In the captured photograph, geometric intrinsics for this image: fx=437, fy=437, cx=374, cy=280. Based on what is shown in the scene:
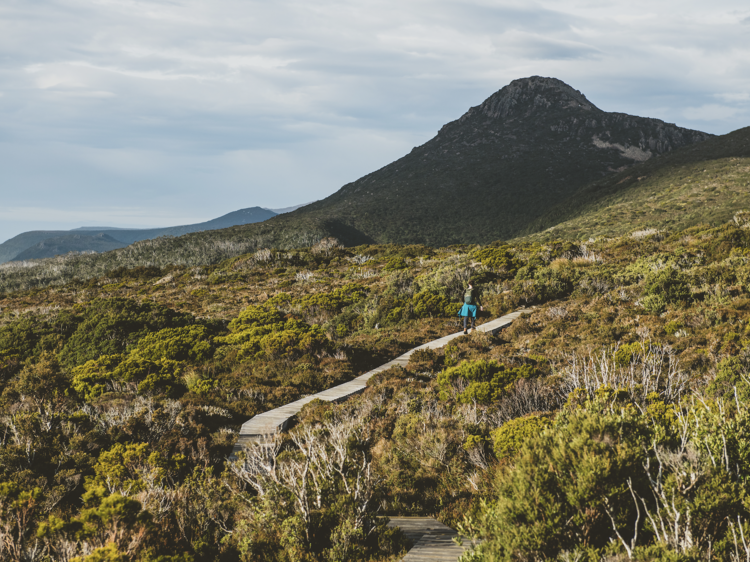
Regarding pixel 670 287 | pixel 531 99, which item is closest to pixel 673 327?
pixel 670 287

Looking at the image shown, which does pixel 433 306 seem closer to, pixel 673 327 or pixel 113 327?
pixel 673 327

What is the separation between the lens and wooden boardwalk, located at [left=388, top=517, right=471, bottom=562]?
3.86 metres

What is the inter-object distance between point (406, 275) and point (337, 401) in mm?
12968

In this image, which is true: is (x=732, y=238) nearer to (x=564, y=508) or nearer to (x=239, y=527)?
(x=564, y=508)

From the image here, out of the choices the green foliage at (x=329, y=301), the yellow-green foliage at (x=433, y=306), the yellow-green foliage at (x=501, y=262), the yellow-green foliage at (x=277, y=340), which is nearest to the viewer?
the yellow-green foliage at (x=277, y=340)

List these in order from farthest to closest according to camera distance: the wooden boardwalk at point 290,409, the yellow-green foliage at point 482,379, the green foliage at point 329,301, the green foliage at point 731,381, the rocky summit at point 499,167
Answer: the rocky summit at point 499,167 → the green foliage at point 329,301 → the yellow-green foliage at point 482,379 → the wooden boardwalk at point 290,409 → the green foliage at point 731,381

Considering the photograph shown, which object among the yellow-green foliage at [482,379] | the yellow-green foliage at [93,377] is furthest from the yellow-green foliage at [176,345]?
the yellow-green foliage at [482,379]

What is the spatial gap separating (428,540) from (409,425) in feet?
8.34

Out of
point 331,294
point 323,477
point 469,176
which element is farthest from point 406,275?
point 469,176

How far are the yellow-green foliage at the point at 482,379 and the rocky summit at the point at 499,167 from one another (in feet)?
211

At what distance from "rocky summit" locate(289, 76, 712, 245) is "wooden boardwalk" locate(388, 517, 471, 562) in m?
68.5

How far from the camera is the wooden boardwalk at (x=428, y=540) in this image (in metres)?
3.86

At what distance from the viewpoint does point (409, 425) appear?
6.71 m

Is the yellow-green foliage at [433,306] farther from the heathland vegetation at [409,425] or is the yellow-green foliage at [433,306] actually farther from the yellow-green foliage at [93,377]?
the yellow-green foliage at [93,377]
